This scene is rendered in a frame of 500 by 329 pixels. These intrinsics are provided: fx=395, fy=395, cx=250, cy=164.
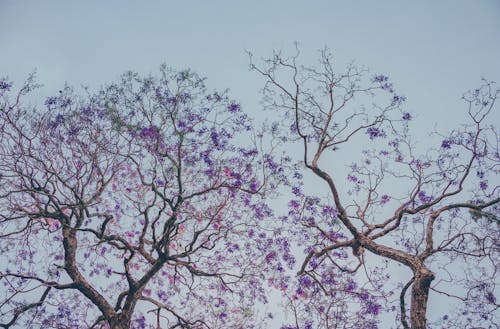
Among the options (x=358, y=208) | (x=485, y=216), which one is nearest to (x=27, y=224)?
(x=358, y=208)

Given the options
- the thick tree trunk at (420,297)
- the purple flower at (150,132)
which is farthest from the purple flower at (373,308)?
the purple flower at (150,132)

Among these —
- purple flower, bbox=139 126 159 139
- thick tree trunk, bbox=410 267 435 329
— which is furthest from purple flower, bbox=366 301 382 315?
purple flower, bbox=139 126 159 139

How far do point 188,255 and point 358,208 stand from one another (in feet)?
14.1

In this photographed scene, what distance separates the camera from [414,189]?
951cm

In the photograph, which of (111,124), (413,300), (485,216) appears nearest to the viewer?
(413,300)

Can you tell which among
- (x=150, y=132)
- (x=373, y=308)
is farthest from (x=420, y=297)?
(x=150, y=132)

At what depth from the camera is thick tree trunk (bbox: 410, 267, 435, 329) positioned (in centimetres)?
727

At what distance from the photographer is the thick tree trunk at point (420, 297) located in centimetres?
727

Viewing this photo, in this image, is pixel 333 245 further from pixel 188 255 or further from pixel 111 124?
pixel 111 124

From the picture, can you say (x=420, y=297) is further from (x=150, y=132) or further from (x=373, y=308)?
(x=150, y=132)

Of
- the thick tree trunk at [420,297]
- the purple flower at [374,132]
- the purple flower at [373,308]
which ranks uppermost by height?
the purple flower at [374,132]

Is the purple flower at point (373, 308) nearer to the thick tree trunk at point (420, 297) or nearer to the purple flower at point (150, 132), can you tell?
the thick tree trunk at point (420, 297)

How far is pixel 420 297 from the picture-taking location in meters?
7.37

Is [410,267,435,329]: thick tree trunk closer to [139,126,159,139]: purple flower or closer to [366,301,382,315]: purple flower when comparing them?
[366,301,382,315]: purple flower
